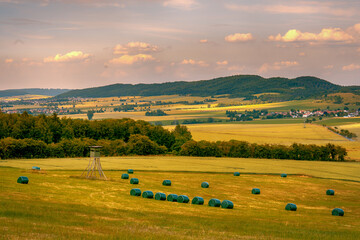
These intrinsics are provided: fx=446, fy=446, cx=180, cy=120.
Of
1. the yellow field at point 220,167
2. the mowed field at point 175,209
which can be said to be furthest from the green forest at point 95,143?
the mowed field at point 175,209

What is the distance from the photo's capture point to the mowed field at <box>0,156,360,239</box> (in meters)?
30.4

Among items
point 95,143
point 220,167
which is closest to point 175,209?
point 220,167

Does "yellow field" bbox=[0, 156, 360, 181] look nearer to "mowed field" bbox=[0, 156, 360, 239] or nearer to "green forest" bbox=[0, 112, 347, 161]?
"mowed field" bbox=[0, 156, 360, 239]

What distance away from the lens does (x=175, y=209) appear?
148 ft

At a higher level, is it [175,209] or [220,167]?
[175,209]

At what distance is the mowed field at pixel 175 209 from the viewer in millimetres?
30359

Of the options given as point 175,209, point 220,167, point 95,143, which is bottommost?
point 220,167

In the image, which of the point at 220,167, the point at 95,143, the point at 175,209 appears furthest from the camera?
the point at 95,143

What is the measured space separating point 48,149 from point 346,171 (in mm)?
71723

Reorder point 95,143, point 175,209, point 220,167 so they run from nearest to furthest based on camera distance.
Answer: point 175,209
point 220,167
point 95,143

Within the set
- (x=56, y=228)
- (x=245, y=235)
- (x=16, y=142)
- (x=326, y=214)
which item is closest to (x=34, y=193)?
(x=56, y=228)

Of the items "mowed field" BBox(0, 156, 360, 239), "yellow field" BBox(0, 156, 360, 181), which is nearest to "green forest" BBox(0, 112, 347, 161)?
"yellow field" BBox(0, 156, 360, 181)

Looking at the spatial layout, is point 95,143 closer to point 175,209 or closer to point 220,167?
point 220,167

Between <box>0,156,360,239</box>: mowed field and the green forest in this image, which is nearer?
<box>0,156,360,239</box>: mowed field
